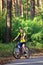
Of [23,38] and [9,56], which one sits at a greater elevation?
[23,38]

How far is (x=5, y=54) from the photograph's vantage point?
18156 millimetres

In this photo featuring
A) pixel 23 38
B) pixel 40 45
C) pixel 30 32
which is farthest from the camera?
pixel 30 32

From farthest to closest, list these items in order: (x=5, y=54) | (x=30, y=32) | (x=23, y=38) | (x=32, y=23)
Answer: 1. (x=32, y=23)
2. (x=30, y=32)
3. (x=5, y=54)
4. (x=23, y=38)

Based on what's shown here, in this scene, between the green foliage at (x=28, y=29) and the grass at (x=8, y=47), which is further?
the green foliage at (x=28, y=29)

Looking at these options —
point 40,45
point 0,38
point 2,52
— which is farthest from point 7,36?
point 2,52

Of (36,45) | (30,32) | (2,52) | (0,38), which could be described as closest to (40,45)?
(36,45)

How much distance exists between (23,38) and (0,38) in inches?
324

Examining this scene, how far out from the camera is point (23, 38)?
54.9ft

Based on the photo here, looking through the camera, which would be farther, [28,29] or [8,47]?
[28,29]

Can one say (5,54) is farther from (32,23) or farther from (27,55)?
(32,23)

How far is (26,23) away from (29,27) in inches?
45.7

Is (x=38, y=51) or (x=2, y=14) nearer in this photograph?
(x=38, y=51)

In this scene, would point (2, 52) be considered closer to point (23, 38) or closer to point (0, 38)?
point (23, 38)

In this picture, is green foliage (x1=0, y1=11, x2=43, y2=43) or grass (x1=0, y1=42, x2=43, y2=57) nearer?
grass (x1=0, y1=42, x2=43, y2=57)
